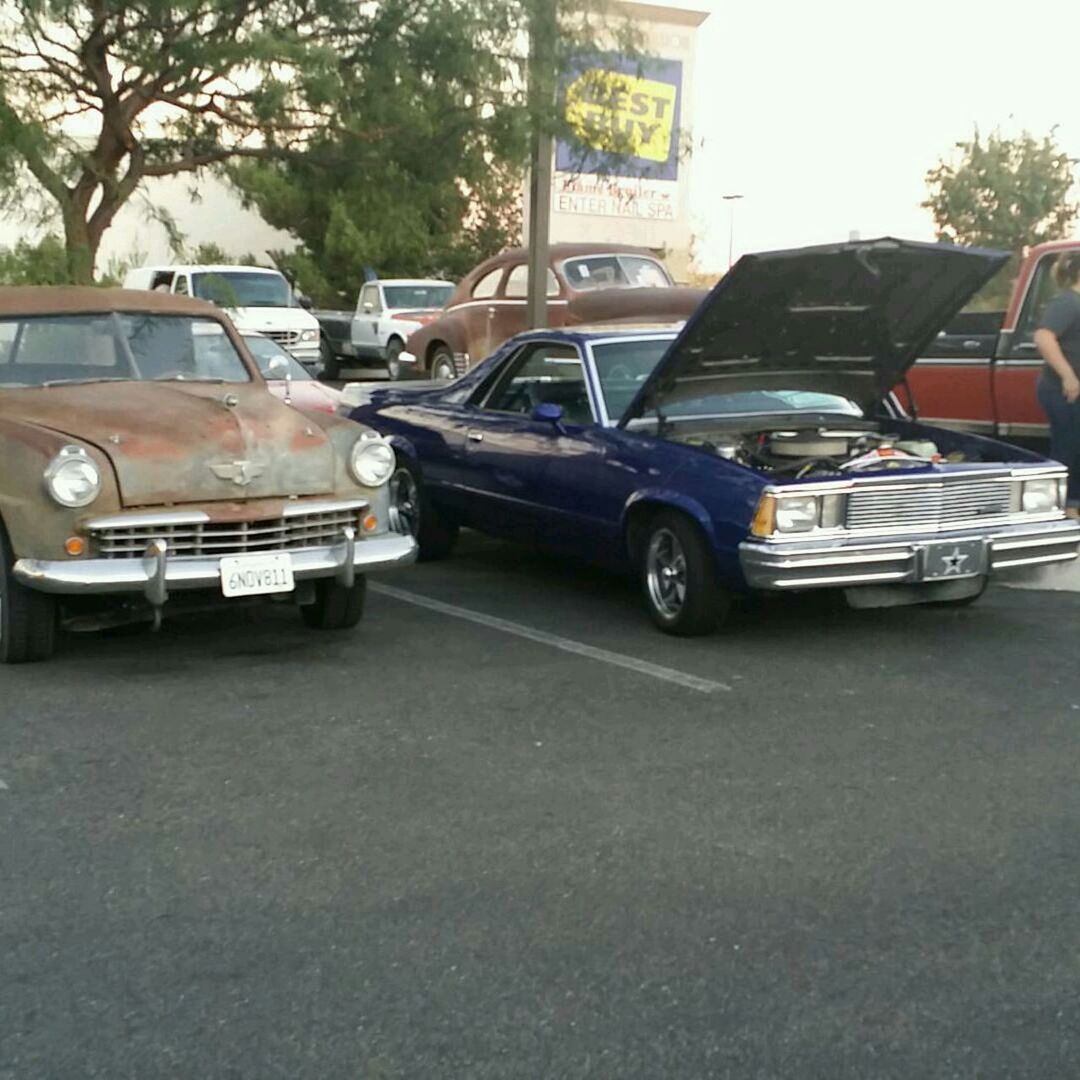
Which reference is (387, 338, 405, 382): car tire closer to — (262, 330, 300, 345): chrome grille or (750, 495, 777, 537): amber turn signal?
(262, 330, 300, 345): chrome grille

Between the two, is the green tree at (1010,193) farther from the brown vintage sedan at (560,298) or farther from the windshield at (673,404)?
the windshield at (673,404)

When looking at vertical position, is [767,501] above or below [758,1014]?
above

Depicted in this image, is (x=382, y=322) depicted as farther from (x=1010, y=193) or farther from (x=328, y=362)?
(x=1010, y=193)

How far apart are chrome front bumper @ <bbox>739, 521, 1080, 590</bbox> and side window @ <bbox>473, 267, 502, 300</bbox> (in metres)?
10.8

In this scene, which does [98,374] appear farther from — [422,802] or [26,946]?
[26,946]

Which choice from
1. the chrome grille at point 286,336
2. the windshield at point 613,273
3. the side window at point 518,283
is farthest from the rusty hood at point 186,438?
the chrome grille at point 286,336

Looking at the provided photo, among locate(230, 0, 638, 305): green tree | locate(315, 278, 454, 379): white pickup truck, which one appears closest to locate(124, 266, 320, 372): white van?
locate(315, 278, 454, 379): white pickup truck

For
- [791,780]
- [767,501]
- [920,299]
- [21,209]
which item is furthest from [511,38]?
[791,780]

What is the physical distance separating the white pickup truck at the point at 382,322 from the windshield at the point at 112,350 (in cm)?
1473

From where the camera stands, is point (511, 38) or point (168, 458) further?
point (511, 38)

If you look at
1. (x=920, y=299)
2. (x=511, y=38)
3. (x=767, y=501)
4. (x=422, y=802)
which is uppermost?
(x=511, y=38)

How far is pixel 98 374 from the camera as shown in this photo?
24.9ft

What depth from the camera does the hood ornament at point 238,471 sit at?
6590 mm

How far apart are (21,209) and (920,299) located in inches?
262
